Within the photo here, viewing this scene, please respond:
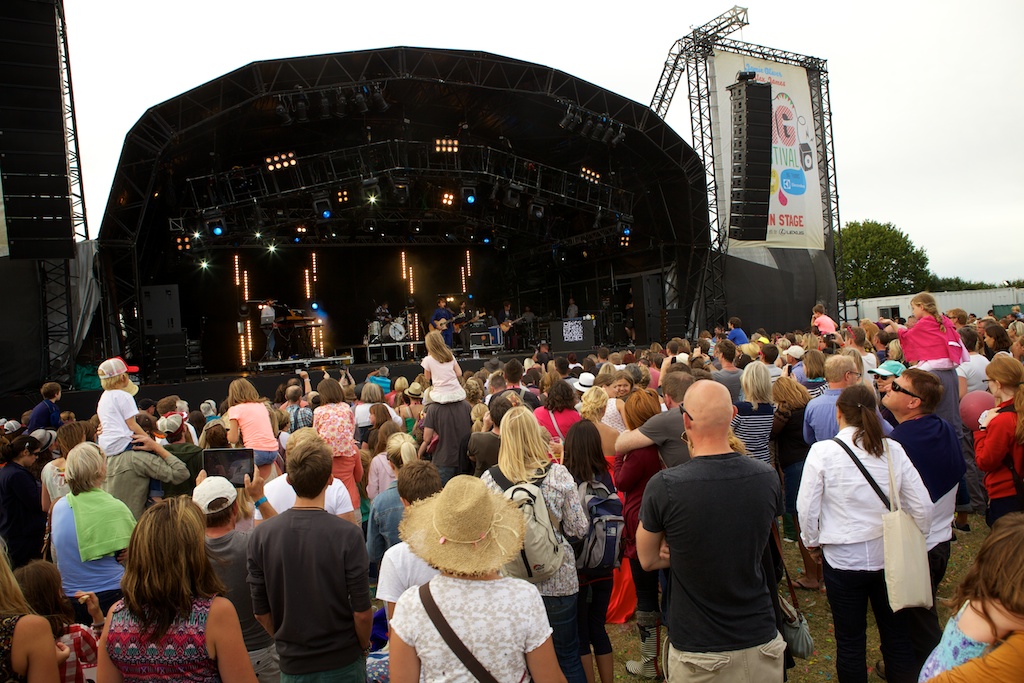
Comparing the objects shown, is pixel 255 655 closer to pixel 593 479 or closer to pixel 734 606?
pixel 593 479

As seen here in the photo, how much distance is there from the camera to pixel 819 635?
384 cm

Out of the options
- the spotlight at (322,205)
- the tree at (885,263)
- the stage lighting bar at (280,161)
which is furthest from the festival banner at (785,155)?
the tree at (885,263)

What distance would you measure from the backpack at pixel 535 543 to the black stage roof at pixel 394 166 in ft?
37.2

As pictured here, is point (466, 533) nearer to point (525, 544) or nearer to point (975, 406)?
point (525, 544)

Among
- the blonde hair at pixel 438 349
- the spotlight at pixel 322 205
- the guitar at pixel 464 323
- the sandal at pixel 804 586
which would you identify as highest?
the spotlight at pixel 322 205

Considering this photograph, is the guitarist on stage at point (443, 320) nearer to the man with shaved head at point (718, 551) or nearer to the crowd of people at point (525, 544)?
the crowd of people at point (525, 544)

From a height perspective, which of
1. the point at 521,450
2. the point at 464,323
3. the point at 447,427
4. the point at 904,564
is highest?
the point at 464,323

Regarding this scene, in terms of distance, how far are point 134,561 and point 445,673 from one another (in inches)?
39.2

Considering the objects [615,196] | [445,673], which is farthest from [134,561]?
[615,196]

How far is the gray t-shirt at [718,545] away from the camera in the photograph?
82.7 inches

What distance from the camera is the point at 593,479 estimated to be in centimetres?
312

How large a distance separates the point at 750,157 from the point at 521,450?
1417 centimetres

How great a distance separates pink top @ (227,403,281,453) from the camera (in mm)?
4781

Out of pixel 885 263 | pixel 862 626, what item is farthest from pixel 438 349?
pixel 885 263
